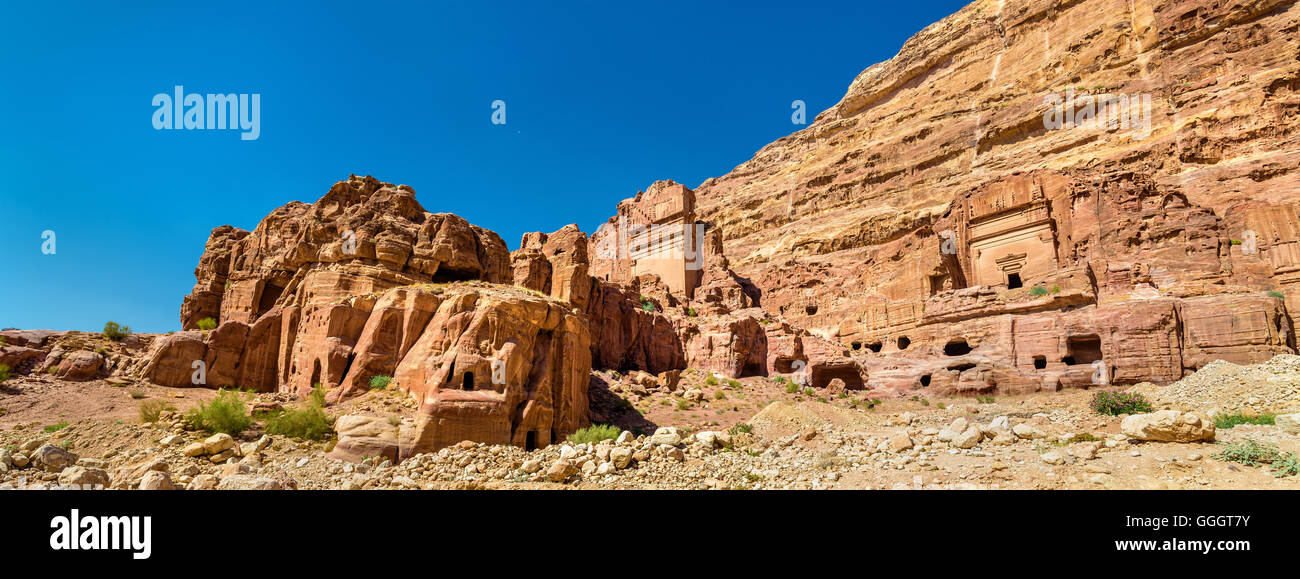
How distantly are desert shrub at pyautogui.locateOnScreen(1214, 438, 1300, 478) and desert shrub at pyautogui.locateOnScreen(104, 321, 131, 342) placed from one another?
31.5 m

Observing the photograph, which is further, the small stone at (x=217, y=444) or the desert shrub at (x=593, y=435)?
the desert shrub at (x=593, y=435)

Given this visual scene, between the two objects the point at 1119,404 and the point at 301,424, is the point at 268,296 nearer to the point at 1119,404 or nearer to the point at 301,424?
the point at 301,424

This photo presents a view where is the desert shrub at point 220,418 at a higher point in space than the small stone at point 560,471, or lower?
higher

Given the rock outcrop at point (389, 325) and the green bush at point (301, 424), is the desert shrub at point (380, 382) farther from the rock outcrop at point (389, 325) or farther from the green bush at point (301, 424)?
the green bush at point (301, 424)

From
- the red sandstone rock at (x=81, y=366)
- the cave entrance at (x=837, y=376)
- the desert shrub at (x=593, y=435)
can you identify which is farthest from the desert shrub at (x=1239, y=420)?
the red sandstone rock at (x=81, y=366)

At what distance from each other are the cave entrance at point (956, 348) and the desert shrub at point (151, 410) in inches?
1325

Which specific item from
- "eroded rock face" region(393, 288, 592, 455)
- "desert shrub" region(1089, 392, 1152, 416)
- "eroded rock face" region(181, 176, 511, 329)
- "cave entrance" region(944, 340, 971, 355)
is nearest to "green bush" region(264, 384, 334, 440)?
"eroded rock face" region(393, 288, 592, 455)

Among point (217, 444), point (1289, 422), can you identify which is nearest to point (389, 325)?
point (217, 444)

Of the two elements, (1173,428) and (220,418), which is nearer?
(1173,428)

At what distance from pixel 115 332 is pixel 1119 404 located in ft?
116

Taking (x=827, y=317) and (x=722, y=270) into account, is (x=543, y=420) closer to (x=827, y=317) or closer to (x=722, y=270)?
(x=827, y=317)

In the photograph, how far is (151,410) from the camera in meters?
15.7

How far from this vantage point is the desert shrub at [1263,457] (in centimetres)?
970

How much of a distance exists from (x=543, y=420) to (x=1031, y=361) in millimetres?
24045
